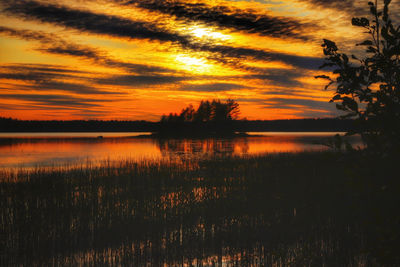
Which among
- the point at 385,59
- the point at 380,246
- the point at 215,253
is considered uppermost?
the point at 385,59

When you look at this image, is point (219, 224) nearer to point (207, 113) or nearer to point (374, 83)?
point (374, 83)

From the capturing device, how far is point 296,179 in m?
16.6

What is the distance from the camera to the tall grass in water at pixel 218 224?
400 cm

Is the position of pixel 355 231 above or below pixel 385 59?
below

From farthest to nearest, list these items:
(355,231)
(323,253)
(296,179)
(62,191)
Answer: (296,179)
(62,191)
(355,231)
(323,253)

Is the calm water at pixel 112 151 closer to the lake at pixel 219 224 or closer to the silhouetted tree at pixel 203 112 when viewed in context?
the lake at pixel 219 224

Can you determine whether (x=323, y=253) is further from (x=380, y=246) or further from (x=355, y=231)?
(x=380, y=246)

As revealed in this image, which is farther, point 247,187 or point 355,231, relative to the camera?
point 247,187

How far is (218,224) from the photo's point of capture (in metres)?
11.1

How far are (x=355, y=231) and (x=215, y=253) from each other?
4.15 meters

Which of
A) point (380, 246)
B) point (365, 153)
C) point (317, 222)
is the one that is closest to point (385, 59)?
point (365, 153)

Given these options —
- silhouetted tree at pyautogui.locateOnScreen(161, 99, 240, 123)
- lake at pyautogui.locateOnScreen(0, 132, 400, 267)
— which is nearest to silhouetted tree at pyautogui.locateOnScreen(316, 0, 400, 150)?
lake at pyautogui.locateOnScreen(0, 132, 400, 267)

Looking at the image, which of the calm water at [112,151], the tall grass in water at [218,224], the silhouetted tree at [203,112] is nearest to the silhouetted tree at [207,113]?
the silhouetted tree at [203,112]

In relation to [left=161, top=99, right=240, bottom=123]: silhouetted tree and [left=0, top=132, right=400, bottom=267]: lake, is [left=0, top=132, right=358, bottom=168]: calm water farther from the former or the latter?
[left=161, top=99, right=240, bottom=123]: silhouetted tree
